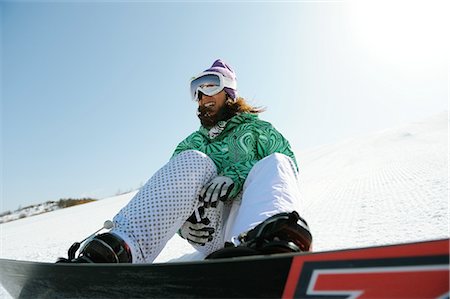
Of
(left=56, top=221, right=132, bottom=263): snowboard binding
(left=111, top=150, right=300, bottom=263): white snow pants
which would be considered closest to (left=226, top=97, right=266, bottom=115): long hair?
(left=111, top=150, right=300, bottom=263): white snow pants

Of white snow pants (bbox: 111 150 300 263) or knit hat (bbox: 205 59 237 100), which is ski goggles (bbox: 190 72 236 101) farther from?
white snow pants (bbox: 111 150 300 263)

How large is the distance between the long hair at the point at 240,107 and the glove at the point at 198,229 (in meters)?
0.61

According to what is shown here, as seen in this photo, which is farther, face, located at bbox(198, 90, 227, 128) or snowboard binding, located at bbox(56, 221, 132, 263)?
face, located at bbox(198, 90, 227, 128)

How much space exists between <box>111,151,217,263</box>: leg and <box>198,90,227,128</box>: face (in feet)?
1.68

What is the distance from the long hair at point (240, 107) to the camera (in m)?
1.58

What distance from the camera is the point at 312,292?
1.51 ft

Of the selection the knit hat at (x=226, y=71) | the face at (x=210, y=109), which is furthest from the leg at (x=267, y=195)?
the knit hat at (x=226, y=71)

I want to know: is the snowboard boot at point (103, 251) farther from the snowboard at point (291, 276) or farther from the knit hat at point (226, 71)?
the knit hat at point (226, 71)

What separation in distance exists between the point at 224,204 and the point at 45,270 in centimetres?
62

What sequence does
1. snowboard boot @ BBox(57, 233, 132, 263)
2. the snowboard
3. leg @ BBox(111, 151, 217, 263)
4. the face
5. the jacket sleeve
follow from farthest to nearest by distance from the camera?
the face → the jacket sleeve → leg @ BBox(111, 151, 217, 263) → snowboard boot @ BBox(57, 233, 132, 263) → the snowboard

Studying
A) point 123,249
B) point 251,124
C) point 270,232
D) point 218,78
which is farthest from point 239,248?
point 218,78

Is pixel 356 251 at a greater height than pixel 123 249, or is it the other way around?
pixel 356 251

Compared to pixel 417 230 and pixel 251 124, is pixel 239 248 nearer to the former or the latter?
pixel 251 124

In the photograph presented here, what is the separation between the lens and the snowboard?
40 centimetres
